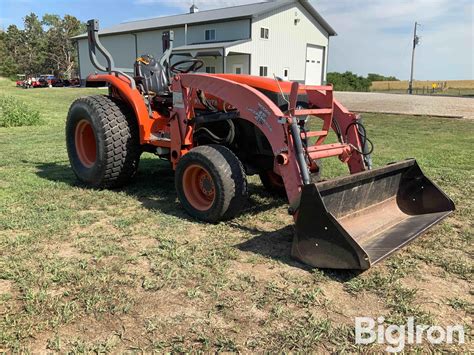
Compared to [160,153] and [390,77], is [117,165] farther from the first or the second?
[390,77]

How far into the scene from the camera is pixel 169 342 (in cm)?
Result: 257

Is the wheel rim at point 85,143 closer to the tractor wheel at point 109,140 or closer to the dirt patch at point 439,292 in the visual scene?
the tractor wheel at point 109,140

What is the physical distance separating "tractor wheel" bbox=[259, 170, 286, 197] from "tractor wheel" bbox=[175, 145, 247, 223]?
902 millimetres

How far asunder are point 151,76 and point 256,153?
2058mm

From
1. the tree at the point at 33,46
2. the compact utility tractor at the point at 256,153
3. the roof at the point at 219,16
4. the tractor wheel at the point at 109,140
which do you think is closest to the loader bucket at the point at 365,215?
the compact utility tractor at the point at 256,153

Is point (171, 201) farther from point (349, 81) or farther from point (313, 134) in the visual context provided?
point (349, 81)

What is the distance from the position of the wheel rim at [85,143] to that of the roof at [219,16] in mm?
26235

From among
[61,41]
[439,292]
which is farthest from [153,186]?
[61,41]

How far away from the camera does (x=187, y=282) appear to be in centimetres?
328

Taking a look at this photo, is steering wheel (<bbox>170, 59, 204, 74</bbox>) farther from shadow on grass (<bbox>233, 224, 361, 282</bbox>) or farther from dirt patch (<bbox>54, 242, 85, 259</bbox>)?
dirt patch (<bbox>54, 242, 85, 259</bbox>)

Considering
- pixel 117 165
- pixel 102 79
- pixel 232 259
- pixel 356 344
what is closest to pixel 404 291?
pixel 356 344

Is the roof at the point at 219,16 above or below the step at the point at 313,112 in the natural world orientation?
above

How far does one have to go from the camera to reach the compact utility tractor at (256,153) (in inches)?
140

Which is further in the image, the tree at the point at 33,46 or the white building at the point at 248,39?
the tree at the point at 33,46
